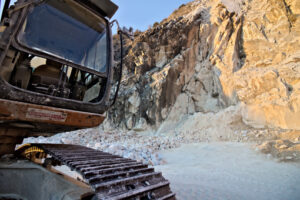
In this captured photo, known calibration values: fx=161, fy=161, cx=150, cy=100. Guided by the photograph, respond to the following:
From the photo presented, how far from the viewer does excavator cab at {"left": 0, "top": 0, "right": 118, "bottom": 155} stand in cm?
185

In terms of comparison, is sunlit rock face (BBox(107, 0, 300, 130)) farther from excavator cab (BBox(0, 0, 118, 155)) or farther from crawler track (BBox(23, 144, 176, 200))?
Answer: excavator cab (BBox(0, 0, 118, 155))

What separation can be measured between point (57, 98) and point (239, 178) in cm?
379

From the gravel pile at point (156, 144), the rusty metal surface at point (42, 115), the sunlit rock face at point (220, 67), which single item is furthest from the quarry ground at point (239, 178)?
the sunlit rock face at point (220, 67)

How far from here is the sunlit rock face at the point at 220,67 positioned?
732 centimetres

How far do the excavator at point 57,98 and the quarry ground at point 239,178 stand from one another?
1.59 m

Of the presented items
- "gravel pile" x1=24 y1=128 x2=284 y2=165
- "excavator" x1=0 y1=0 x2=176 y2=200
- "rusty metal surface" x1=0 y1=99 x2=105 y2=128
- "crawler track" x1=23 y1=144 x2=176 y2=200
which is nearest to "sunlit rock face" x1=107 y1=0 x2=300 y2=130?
"gravel pile" x1=24 y1=128 x2=284 y2=165

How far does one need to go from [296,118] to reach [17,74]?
8651mm

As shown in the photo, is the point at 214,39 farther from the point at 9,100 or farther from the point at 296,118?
the point at 9,100

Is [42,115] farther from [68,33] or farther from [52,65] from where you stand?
[68,33]

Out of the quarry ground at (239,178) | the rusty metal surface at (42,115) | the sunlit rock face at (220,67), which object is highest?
the sunlit rock face at (220,67)

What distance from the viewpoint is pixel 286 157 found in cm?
428

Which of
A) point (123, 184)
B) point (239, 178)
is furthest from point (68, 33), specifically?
point (239, 178)

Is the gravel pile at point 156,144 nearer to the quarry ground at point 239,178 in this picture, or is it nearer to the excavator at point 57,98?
the quarry ground at point 239,178

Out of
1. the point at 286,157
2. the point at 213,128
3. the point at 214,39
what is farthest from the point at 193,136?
the point at 214,39
